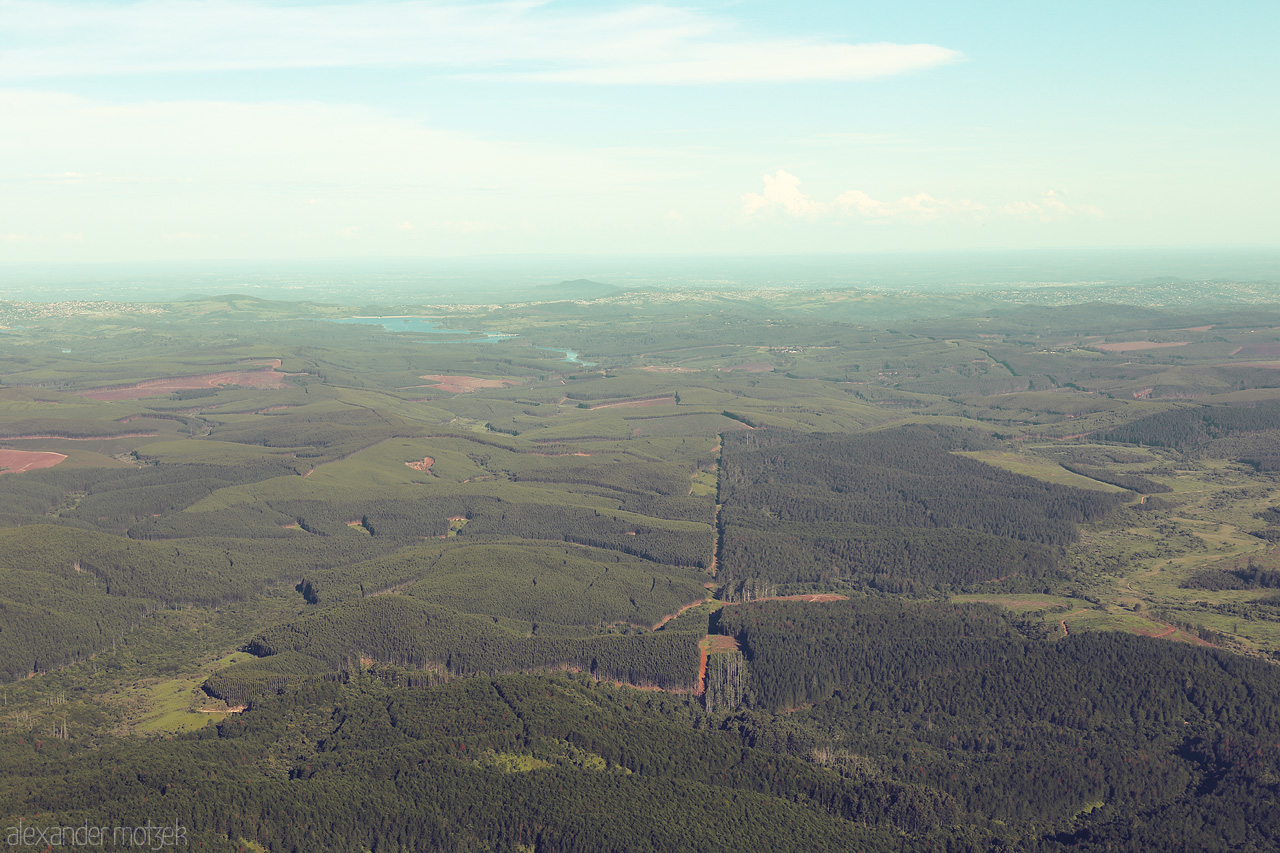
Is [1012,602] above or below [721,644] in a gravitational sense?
above

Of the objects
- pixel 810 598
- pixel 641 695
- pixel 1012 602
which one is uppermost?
pixel 810 598

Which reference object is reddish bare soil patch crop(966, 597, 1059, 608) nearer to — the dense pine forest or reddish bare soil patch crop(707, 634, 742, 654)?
the dense pine forest

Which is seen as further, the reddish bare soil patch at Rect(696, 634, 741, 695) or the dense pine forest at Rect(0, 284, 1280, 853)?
the reddish bare soil patch at Rect(696, 634, 741, 695)

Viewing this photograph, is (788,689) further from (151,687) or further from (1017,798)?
(151,687)

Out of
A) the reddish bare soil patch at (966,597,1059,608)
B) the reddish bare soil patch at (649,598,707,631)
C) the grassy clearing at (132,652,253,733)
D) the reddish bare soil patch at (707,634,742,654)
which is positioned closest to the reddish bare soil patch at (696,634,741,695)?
the reddish bare soil patch at (707,634,742,654)

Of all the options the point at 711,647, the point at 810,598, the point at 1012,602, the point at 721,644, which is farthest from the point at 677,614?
the point at 1012,602

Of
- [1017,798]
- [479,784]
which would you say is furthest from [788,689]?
[479,784]

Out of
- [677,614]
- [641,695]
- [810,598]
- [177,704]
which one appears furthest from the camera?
[810,598]

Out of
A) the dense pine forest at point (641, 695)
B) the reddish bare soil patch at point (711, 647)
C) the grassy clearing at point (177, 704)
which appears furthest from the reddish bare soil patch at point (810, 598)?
the grassy clearing at point (177, 704)

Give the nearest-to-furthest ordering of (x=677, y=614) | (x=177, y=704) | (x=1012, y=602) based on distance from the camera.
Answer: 1. (x=177, y=704)
2. (x=677, y=614)
3. (x=1012, y=602)

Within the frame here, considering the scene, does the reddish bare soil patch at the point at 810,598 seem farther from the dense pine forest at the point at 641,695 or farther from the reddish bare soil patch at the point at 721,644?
the reddish bare soil patch at the point at 721,644

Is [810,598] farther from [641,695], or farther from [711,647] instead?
[641,695]
